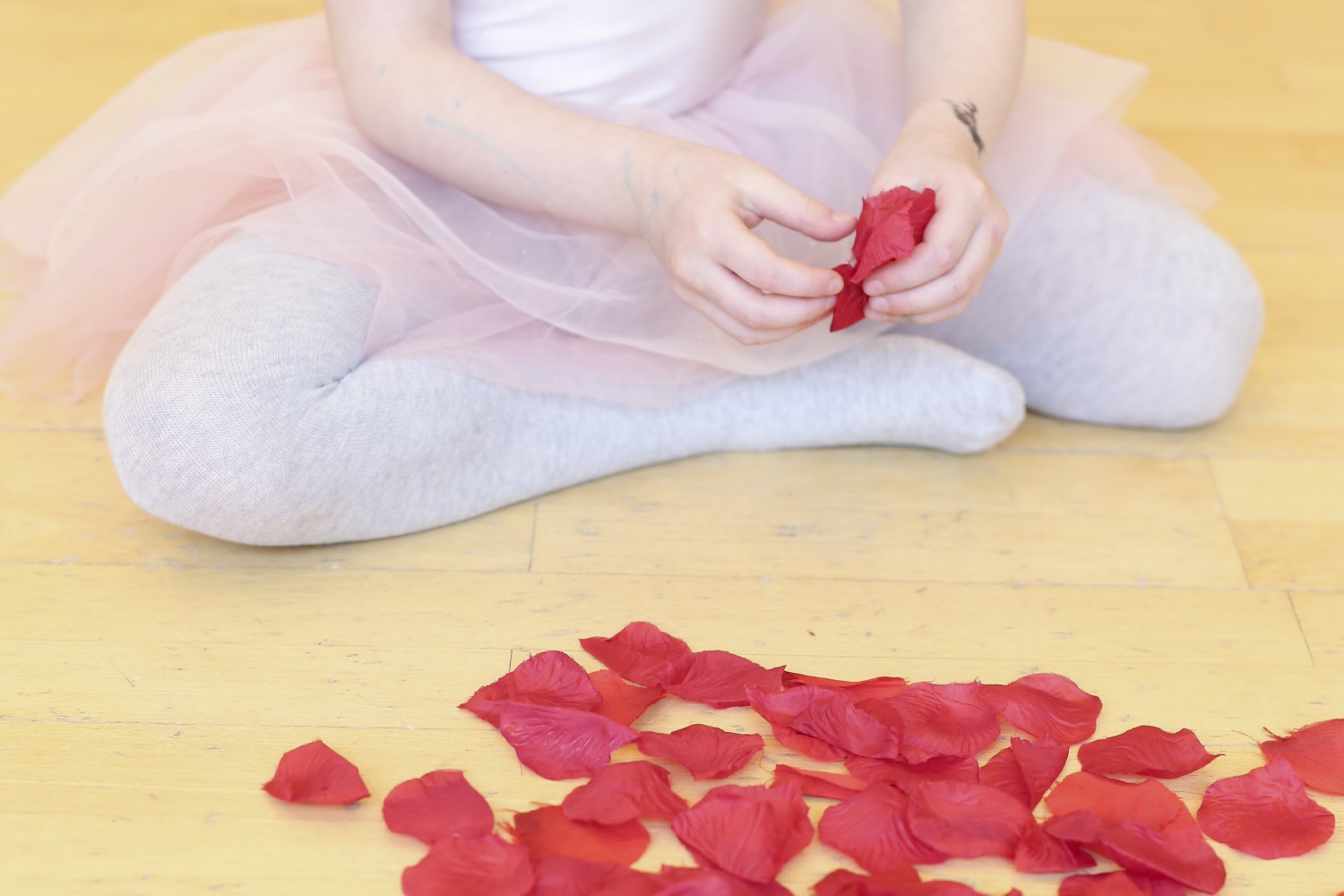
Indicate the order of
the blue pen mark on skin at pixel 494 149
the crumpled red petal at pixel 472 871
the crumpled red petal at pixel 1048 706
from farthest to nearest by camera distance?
the blue pen mark on skin at pixel 494 149, the crumpled red petal at pixel 1048 706, the crumpled red petal at pixel 472 871

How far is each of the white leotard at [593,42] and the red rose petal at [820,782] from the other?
0.51 meters

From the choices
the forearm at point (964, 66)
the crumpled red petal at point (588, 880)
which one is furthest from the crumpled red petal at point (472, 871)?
the forearm at point (964, 66)

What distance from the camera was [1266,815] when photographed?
72 cm

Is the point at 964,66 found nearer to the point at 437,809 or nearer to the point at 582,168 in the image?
the point at 582,168

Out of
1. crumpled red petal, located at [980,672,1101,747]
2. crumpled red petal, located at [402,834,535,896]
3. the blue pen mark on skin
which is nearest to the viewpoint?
crumpled red petal, located at [402,834,535,896]

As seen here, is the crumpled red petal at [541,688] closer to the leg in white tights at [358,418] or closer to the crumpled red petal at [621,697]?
the crumpled red petal at [621,697]

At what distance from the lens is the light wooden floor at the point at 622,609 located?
0.70 m

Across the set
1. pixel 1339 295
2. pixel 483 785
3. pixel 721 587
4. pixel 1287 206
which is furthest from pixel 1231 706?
pixel 1287 206

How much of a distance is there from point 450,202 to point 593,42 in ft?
0.50

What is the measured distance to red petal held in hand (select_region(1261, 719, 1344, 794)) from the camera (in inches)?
29.2

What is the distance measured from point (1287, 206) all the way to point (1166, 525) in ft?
1.89

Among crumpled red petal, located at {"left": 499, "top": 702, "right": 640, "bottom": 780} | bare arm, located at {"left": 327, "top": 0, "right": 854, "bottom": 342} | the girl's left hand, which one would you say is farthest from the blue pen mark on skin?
crumpled red petal, located at {"left": 499, "top": 702, "right": 640, "bottom": 780}

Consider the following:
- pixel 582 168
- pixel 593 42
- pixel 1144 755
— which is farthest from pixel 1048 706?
pixel 593 42

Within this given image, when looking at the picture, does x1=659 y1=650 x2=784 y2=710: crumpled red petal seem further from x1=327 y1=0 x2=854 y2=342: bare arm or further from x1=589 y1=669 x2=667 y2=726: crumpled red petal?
x1=327 y1=0 x2=854 y2=342: bare arm
